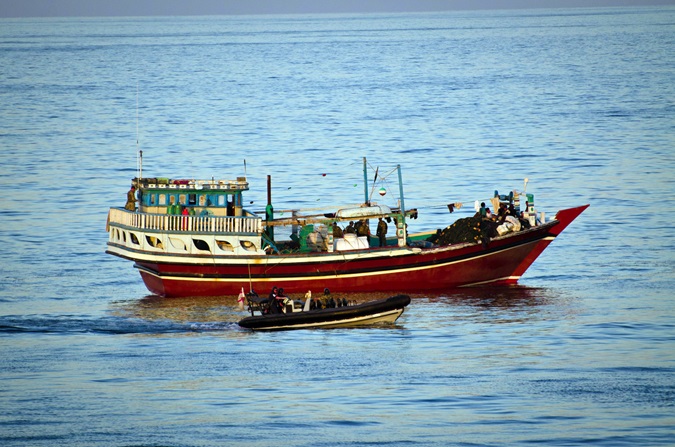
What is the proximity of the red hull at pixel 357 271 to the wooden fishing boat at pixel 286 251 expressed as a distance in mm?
44

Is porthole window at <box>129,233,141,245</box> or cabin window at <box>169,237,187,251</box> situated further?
porthole window at <box>129,233,141,245</box>

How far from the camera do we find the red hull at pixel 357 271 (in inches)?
2090

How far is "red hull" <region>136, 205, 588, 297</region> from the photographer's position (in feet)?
174

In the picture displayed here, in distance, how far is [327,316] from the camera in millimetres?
47531

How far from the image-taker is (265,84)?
193 meters

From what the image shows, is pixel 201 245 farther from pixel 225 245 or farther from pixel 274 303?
pixel 274 303

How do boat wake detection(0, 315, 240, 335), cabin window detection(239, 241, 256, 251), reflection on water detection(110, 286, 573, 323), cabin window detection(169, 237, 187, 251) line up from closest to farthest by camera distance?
1. boat wake detection(0, 315, 240, 335)
2. reflection on water detection(110, 286, 573, 323)
3. cabin window detection(239, 241, 256, 251)
4. cabin window detection(169, 237, 187, 251)

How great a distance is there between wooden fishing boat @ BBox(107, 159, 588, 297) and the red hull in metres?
0.04

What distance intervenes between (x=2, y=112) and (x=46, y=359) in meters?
105

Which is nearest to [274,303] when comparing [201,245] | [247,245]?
[247,245]

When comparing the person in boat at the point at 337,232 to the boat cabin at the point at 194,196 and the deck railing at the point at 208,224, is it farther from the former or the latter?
the boat cabin at the point at 194,196

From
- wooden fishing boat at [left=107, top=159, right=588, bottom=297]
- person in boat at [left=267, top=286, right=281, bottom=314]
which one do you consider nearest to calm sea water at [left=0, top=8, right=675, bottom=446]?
person in boat at [left=267, top=286, right=281, bottom=314]

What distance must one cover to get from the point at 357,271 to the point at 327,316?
602cm

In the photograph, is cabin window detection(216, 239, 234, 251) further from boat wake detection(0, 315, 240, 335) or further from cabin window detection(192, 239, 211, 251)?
boat wake detection(0, 315, 240, 335)
